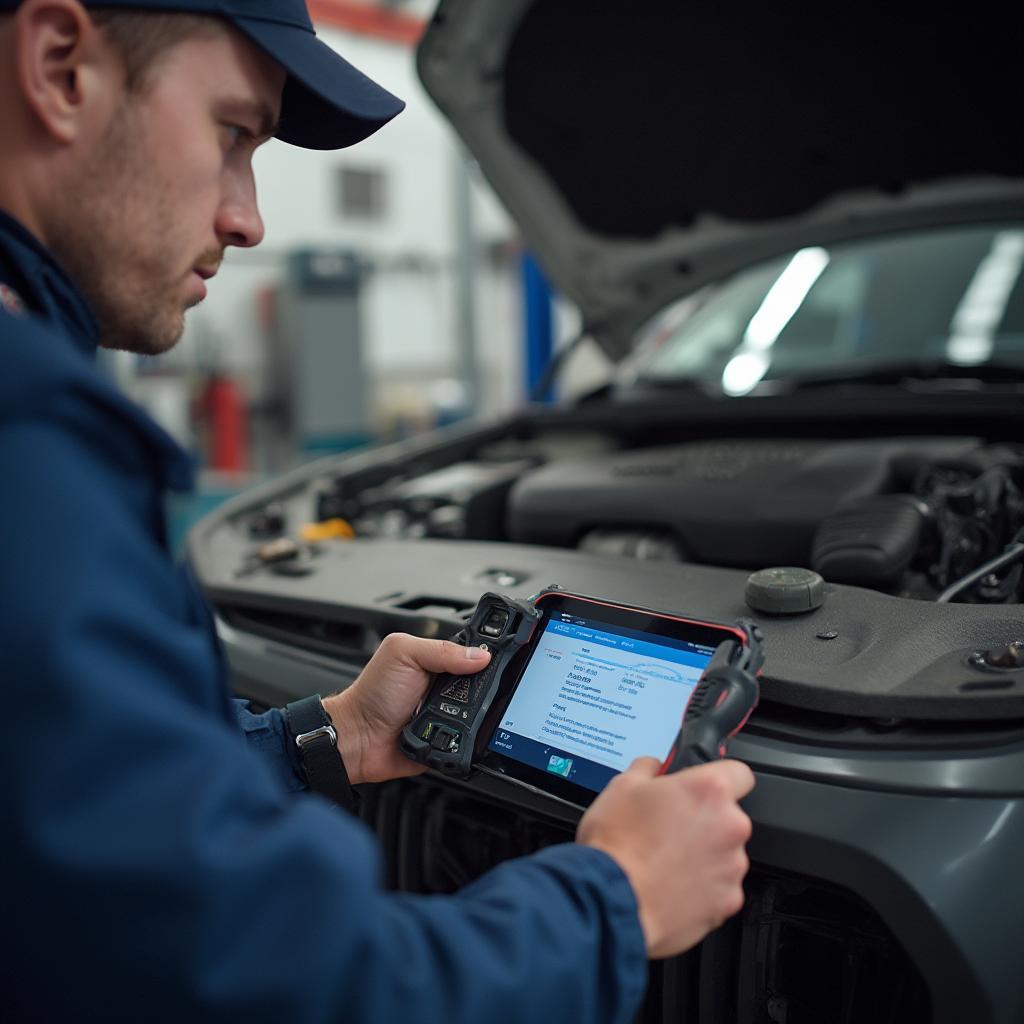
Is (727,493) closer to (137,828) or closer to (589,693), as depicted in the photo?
(589,693)

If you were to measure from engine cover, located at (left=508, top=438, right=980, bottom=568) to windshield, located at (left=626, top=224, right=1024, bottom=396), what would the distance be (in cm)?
36

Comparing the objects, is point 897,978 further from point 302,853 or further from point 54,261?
point 54,261

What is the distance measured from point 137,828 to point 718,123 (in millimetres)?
1835

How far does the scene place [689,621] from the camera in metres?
0.96

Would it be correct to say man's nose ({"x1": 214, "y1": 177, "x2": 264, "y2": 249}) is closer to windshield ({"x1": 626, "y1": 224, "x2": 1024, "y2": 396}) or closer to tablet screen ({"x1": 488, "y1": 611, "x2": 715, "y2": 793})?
tablet screen ({"x1": 488, "y1": 611, "x2": 715, "y2": 793})

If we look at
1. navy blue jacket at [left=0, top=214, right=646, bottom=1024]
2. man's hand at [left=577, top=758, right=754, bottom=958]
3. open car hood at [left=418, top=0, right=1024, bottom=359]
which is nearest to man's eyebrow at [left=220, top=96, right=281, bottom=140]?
navy blue jacket at [left=0, top=214, right=646, bottom=1024]

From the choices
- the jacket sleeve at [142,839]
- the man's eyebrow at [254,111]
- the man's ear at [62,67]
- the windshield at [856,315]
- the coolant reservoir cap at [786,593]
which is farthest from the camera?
the windshield at [856,315]

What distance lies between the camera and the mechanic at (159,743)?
0.56m

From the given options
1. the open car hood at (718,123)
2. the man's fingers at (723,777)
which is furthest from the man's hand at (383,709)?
the open car hood at (718,123)

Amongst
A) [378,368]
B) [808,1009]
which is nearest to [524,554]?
[808,1009]

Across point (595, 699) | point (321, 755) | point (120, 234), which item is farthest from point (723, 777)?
point (120, 234)

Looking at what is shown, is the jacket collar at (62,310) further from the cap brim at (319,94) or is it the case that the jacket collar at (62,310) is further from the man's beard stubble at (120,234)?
the cap brim at (319,94)

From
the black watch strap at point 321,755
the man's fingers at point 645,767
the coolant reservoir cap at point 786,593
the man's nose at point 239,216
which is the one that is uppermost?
the man's nose at point 239,216

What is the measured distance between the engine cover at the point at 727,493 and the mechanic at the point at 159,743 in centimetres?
68
